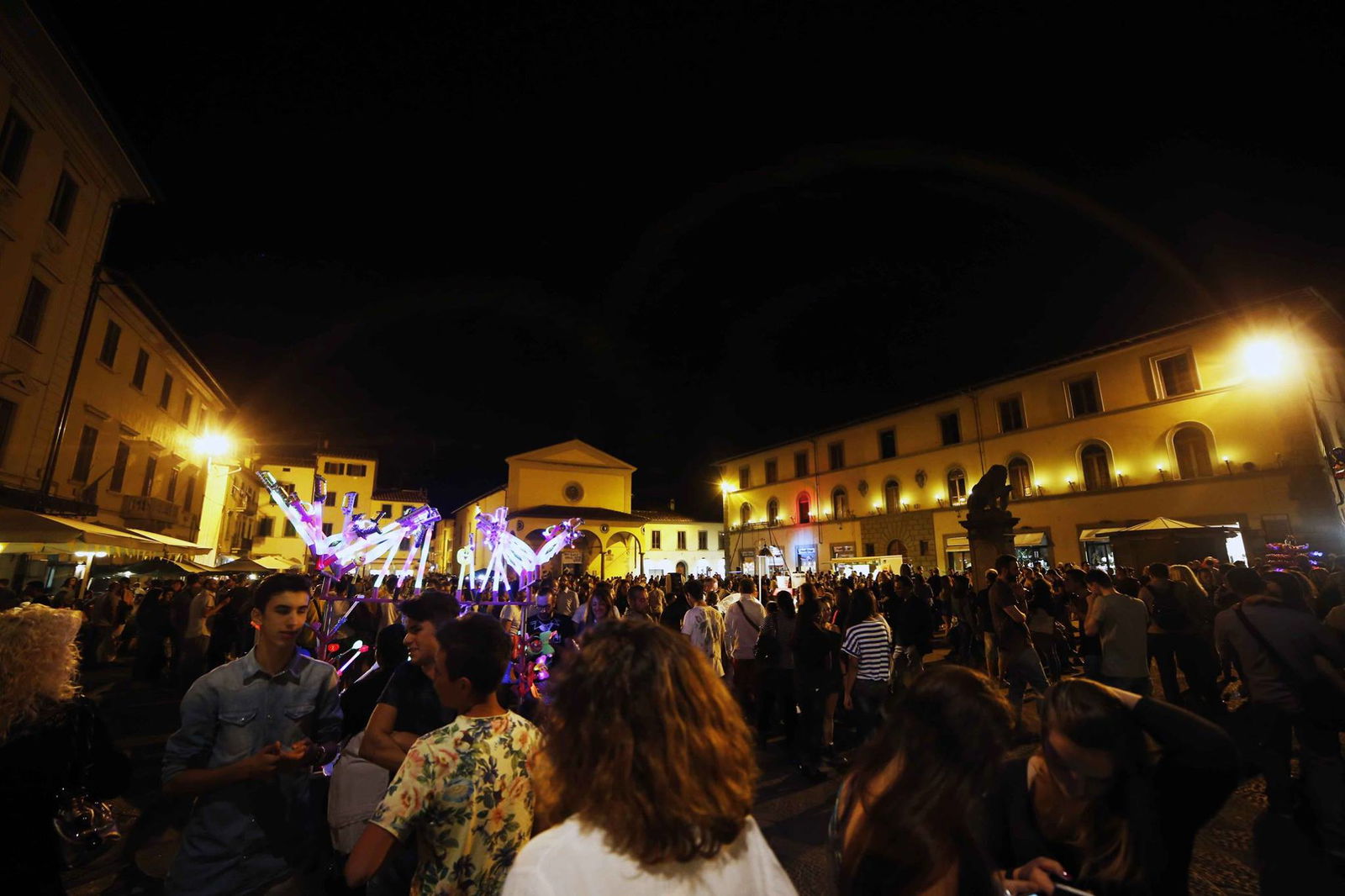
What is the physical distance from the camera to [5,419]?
1302 centimetres

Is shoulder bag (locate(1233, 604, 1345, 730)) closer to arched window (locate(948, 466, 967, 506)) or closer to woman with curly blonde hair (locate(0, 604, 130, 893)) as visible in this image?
woman with curly blonde hair (locate(0, 604, 130, 893))

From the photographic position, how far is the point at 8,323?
1283 cm

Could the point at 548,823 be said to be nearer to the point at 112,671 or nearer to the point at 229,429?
the point at 112,671

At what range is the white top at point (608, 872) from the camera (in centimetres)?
117

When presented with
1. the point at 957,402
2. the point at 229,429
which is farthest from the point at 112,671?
the point at 957,402

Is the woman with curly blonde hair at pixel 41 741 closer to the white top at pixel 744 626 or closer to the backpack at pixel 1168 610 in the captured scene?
the white top at pixel 744 626

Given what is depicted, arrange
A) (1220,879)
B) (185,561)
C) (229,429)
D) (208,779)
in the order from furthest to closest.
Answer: (229,429), (185,561), (1220,879), (208,779)

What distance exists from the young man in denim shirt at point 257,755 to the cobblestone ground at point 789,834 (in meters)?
2.60

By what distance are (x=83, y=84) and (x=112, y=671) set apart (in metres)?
13.5

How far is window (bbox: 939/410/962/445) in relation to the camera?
33500 mm

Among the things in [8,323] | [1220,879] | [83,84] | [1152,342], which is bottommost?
[1220,879]

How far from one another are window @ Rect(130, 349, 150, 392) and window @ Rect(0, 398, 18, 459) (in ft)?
20.1

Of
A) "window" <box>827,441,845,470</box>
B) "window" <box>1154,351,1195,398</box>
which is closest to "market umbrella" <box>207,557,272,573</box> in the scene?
"window" <box>827,441,845,470</box>

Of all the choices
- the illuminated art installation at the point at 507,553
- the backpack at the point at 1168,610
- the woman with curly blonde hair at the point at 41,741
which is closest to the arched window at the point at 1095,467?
the backpack at the point at 1168,610
